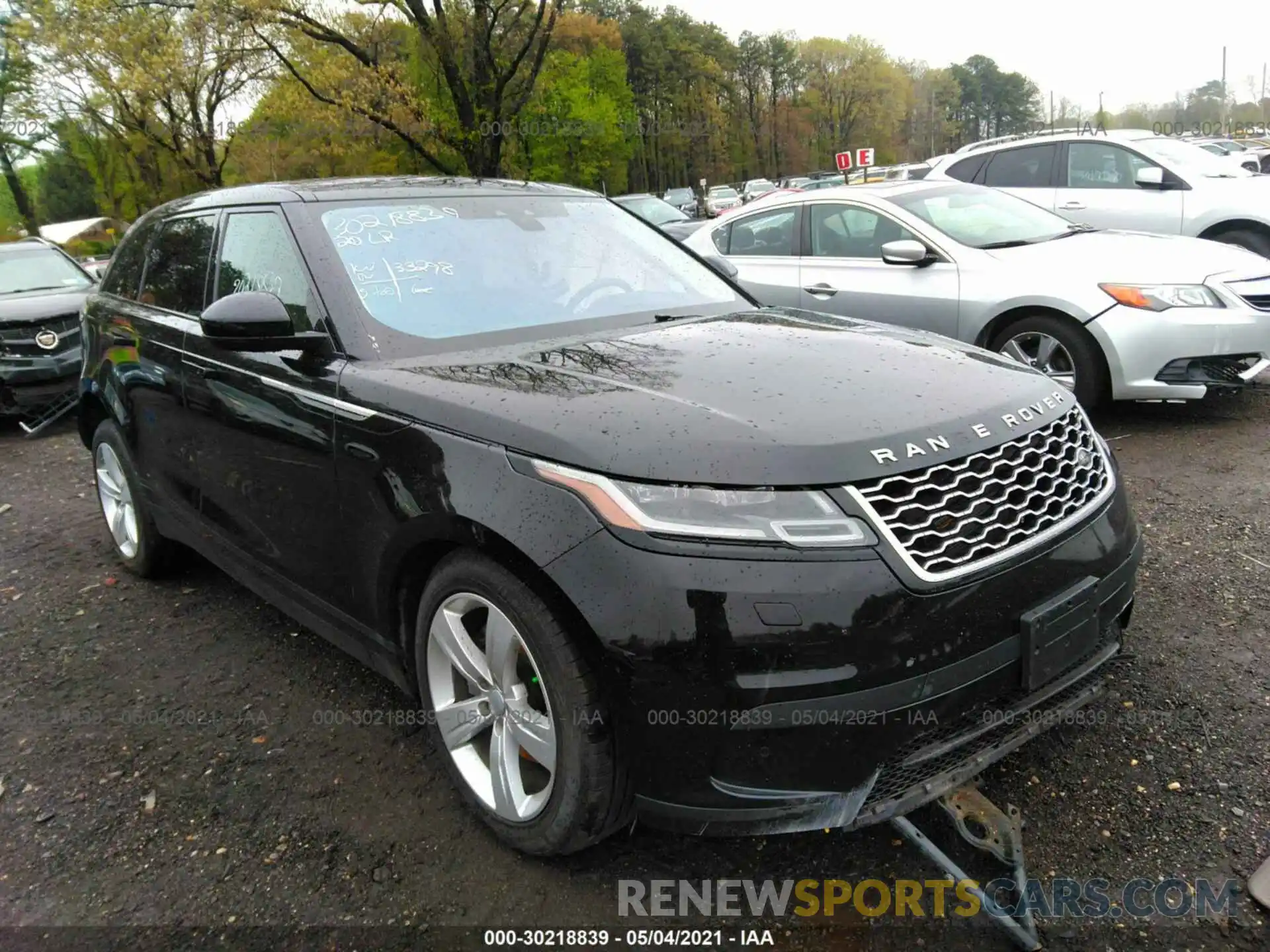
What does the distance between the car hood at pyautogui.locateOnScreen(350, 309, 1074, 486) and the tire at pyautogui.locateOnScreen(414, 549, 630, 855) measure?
1.21ft

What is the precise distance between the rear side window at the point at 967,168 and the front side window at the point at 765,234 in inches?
110

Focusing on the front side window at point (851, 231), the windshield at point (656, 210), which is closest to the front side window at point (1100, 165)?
the front side window at point (851, 231)

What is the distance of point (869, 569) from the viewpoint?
1.80 metres

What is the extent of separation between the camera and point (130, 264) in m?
4.15

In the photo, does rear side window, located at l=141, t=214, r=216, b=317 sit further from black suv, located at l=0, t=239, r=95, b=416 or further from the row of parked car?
black suv, located at l=0, t=239, r=95, b=416

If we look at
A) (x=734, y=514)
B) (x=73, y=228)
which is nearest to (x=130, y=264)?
(x=734, y=514)

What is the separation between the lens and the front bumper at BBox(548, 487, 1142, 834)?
5.87 ft

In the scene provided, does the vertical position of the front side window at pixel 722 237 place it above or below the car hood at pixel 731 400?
above

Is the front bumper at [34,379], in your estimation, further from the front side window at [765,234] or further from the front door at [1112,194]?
the front door at [1112,194]

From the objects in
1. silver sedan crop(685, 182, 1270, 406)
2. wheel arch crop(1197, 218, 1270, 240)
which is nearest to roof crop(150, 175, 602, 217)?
silver sedan crop(685, 182, 1270, 406)

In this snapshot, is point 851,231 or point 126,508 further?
point 851,231

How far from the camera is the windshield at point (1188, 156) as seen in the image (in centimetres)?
823

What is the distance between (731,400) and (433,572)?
89 centimetres

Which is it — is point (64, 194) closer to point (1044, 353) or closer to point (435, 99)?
point (435, 99)
